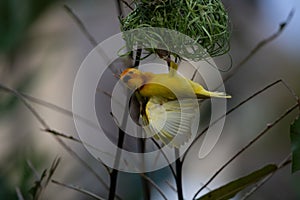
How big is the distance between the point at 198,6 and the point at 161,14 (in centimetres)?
6

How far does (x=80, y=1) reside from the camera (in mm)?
1948

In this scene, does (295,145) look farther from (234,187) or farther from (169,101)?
(169,101)

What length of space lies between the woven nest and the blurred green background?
1.21 ft

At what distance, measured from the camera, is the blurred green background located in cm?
154

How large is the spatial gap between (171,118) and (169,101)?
0.8 inches

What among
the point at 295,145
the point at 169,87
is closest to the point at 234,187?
the point at 295,145

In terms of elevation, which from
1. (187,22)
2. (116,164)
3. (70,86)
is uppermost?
(187,22)

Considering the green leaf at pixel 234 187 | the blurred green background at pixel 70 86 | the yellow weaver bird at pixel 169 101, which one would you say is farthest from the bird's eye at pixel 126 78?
the blurred green background at pixel 70 86

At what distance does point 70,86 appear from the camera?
8.78 feet

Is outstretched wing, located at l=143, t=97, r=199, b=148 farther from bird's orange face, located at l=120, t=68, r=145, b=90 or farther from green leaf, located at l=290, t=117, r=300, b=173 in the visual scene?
green leaf, located at l=290, t=117, r=300, b=173

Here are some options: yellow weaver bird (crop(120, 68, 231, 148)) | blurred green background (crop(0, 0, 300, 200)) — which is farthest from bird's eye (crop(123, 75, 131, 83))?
blurred green background (crop(0, 0, 300, 200))

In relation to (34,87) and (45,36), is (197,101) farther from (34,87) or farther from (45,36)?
(45,36)

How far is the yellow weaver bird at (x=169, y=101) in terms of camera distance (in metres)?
0.66

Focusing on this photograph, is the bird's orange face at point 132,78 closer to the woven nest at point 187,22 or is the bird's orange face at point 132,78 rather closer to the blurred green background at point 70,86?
the woven nest at point 187,22
